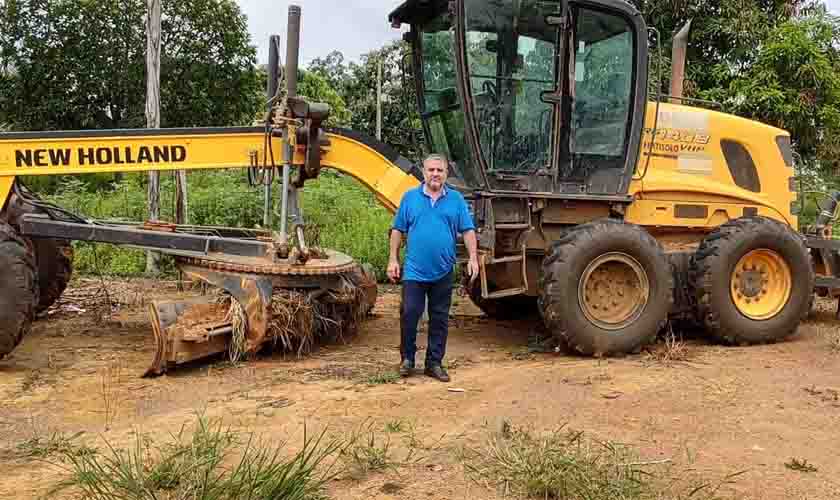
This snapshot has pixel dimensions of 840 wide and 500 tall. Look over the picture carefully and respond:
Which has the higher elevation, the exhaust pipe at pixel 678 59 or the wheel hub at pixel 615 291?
the exhaust pipe at pixel 678 59

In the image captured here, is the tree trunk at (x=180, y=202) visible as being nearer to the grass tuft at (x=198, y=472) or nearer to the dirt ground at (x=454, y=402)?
the dirt ground at (x=454, y=402)

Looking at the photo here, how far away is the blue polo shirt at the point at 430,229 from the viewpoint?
5129mm

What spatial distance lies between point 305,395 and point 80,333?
283 centimetres

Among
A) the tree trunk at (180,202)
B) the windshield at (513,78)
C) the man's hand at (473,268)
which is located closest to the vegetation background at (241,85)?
the tree trunk at (180,202)

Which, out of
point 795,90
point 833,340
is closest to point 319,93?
point 795,90

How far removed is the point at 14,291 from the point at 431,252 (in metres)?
2.75

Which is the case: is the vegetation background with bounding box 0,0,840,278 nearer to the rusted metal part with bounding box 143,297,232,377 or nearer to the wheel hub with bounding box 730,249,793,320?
the wheel hub with bounding box 730,249,793,320

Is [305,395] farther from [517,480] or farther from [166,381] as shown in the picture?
[517,480]

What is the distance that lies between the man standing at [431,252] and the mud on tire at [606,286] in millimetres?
912

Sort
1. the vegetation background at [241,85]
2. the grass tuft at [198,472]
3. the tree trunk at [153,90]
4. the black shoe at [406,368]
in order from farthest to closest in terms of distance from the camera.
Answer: the vegetation background at [241,85] < the tree trunk at [153,90] < the black shoe at [406,368] < the grass tuft at [198,472]

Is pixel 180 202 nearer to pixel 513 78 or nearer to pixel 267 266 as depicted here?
pixel 267 266

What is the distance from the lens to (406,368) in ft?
17.2

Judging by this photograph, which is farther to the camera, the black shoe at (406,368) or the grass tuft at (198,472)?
the black shoe at (406,368)

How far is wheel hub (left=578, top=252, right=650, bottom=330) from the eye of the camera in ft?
19.8
